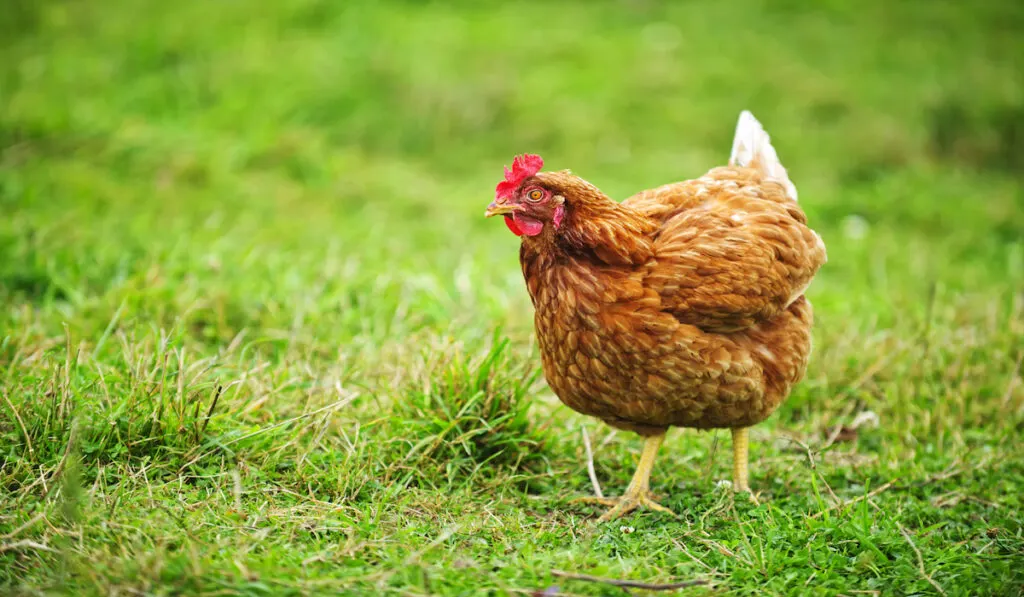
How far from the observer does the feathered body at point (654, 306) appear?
3018 millimetres

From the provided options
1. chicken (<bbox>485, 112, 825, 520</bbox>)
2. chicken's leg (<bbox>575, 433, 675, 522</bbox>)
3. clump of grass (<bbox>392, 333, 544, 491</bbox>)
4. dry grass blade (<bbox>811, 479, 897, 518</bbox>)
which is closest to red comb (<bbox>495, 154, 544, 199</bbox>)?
chicken (<bbox>485, 112, 825, 520</bbox>)

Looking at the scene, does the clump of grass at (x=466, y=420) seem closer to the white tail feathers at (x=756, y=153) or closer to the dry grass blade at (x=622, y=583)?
the dry grass blade at (x=622, y=583)

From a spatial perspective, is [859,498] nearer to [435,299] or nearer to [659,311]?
[659,311]

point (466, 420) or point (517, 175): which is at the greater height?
point (517, 175)

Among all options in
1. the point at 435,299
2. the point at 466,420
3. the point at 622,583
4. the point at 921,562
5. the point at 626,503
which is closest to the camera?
the point at 622,583

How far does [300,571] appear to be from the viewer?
2.41 meters

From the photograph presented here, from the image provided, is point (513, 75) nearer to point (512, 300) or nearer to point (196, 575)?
point (512, 300)

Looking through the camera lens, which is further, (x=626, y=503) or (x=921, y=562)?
(x=626, y=503)

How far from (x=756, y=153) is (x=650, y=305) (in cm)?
125

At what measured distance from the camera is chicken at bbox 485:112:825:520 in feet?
9.90

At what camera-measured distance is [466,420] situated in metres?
3.39

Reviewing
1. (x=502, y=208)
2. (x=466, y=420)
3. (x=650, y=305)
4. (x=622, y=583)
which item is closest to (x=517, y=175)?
(x=502, y=208)

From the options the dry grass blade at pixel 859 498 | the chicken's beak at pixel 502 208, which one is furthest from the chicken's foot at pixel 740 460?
the chicken's beak at pixel 502 208

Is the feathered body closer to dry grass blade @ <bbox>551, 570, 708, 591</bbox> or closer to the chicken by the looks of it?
the chicken
